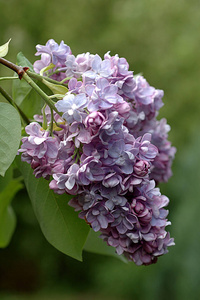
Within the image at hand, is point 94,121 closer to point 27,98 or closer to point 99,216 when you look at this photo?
point 99,216

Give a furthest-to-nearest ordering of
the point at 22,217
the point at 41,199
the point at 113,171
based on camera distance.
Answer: the point at 22,217 → the point at 41,199 → the point at 113,171

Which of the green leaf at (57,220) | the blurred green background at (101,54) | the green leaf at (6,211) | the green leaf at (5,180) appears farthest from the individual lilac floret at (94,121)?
the blurred green background at (101,54)

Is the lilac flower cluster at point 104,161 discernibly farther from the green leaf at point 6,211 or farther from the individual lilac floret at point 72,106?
the green leaf at point 6,211

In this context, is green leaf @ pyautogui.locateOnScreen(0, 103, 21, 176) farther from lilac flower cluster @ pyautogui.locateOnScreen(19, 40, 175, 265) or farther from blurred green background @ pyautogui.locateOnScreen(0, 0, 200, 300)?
blurred green background @ pyautogui.locateOnScreen(0, 0, 200, 300)

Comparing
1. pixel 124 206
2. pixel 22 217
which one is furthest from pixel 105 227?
pixel 22 217

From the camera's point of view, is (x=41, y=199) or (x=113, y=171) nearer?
(x=113, y=171)

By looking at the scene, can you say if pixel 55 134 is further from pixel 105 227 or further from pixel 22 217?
pixel 22 217

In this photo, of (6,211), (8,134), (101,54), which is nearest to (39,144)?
(8,134)
